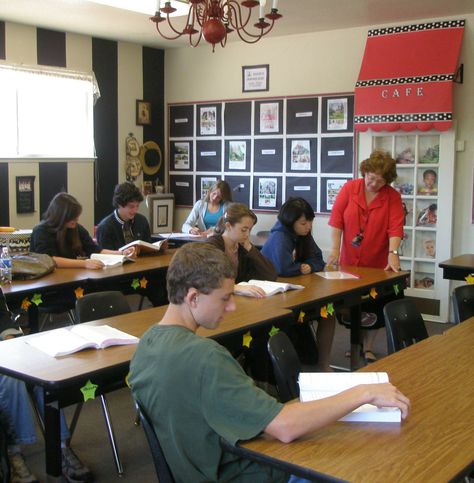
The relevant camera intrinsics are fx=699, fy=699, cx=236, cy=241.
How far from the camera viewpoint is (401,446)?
180cm

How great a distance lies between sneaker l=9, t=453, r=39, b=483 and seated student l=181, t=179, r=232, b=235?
11.9ft

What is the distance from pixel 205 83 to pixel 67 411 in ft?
14.6

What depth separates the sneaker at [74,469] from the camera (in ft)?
10.3

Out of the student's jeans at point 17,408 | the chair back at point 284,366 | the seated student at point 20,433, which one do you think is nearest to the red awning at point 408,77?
the chair back at point 284,366

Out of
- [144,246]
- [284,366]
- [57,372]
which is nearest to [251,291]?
[284,366]

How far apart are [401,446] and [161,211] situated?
20.2ft

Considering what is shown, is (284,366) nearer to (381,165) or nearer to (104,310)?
(104,310)

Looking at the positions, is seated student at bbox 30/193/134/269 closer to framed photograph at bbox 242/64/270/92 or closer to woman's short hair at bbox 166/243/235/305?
woman's short hair at bbox 166/243/235/305

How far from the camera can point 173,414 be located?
5.97ft

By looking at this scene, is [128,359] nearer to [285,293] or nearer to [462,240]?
[285,293]

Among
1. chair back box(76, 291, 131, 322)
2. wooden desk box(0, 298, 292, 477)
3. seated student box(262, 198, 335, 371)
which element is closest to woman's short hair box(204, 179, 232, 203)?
seated student box(262, 198, 335, 371)

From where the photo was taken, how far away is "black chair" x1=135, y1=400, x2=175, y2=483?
75.1 inches

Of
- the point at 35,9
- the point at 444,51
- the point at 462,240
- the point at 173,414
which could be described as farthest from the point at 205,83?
the point at 173,414

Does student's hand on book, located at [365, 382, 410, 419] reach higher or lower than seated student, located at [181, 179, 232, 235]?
lower
